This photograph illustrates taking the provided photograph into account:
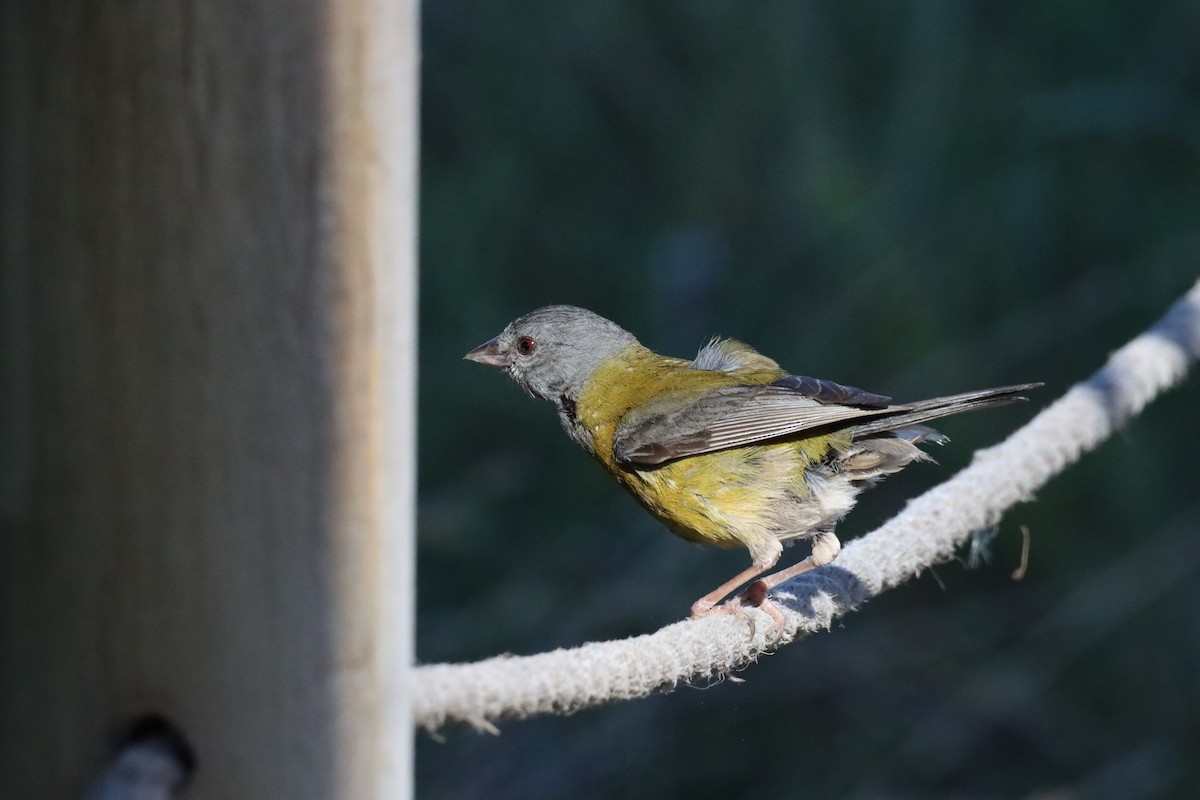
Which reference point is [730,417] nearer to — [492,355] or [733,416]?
[733,416]

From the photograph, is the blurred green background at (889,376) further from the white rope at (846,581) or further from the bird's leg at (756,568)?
the bird's leg at (756,568)

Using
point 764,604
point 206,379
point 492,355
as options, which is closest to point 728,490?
point 764,604

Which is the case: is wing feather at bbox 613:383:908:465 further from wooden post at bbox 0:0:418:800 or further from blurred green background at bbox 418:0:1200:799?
blurred green background at bbox 418:0:1200:799

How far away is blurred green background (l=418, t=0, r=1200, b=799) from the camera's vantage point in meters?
6.77

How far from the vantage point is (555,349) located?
15.3 ft

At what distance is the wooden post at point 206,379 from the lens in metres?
1.27

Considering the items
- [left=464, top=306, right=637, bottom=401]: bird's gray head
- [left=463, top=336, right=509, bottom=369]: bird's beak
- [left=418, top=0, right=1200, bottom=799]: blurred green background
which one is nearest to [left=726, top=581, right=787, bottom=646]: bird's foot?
[left=464, top=306, right=637, bottom=401]: bird's gray head

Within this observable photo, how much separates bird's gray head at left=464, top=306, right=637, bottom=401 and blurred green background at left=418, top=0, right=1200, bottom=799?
2467 millimetres

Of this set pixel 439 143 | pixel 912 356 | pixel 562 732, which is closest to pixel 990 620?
pixel 912 356

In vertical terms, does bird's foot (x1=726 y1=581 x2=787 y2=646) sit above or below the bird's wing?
below

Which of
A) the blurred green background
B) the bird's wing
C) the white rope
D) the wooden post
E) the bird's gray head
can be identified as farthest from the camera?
the blurred green background

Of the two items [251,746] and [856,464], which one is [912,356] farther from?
[251,746]

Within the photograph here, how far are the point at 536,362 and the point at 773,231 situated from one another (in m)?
3.70

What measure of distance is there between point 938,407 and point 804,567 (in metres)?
0.73
